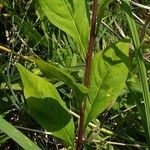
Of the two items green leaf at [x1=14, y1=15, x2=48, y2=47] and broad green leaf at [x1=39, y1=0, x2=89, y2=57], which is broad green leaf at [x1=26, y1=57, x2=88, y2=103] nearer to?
broad green leaf at [x1=39, y1=0, x2=89, y2=57]

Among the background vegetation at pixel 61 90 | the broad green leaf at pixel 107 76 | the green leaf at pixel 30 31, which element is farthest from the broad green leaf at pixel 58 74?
the green leaf at pixel 30 31

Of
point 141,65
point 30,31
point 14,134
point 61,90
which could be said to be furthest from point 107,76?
point 30,31

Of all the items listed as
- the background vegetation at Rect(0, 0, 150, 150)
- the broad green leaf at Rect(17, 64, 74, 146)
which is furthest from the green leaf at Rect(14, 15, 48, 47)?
the broad green leaf at Rect(17, 64, 74, 146)

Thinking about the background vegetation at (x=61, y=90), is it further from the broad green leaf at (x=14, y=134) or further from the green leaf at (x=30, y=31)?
the broad green leaf at (x=14, y=134)

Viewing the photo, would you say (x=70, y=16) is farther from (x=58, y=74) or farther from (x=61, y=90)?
(x=61, y=90)

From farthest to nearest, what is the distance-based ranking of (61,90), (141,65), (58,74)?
1. (61,90)
2. (141,65)
3. (58,74)
